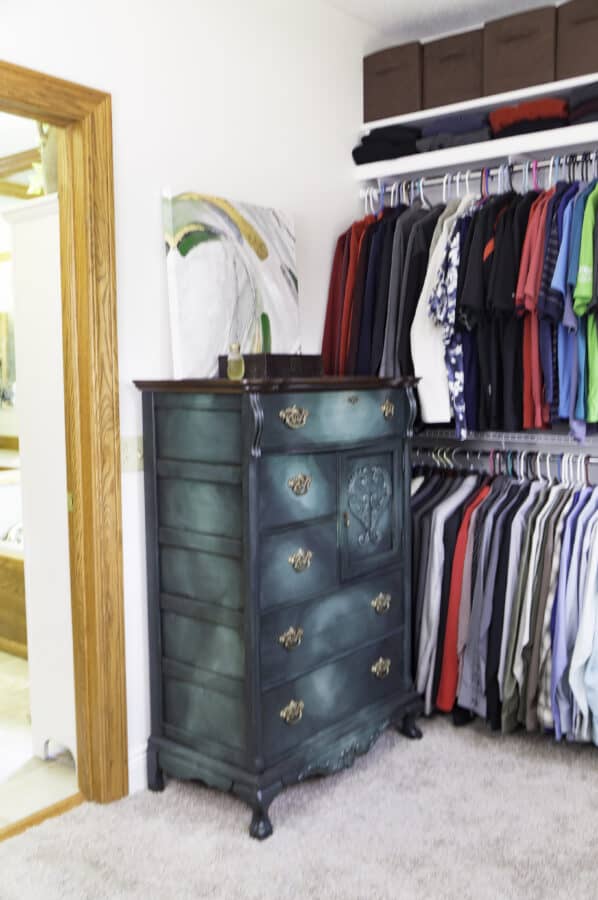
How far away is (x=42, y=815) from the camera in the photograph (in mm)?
2592

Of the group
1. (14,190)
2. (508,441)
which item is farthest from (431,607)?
(14,190)

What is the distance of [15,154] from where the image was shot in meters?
5.00

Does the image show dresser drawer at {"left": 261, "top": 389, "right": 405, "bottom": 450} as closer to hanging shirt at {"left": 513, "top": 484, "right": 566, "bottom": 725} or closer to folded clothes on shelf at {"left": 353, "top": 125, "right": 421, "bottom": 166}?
hanging shirt at {"left": 513, "top": 484, "right": 566, "bottom": 725}

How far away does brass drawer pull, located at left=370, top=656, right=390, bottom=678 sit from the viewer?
2930 mm

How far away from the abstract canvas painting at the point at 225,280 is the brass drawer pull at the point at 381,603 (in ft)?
3.06

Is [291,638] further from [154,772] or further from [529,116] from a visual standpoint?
[529,116]

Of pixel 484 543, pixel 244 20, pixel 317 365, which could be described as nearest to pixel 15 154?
pixel 244 20

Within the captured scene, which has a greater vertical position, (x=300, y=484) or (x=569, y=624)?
(x=300, y=484)

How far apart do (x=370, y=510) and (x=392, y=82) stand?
1.83 meters

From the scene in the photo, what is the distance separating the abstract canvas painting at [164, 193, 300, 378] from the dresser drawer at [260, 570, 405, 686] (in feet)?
2.76

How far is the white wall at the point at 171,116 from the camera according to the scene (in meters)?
2.54

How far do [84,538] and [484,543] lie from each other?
1388 millimetres

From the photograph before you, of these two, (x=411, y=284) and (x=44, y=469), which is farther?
(x=411, y=284)

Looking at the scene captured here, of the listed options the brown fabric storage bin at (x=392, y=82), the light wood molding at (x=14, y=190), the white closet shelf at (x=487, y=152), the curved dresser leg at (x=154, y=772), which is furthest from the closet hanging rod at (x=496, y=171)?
the light wood molding at (x=14, y=190)
